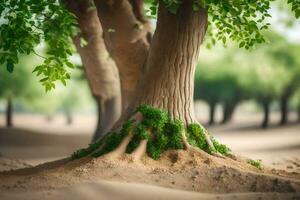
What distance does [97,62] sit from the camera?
55.3ft

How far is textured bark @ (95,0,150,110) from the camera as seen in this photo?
11781 mm

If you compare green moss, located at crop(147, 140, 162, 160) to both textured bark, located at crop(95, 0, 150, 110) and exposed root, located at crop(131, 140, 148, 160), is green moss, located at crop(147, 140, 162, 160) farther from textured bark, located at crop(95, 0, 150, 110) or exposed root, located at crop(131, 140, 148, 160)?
textured bark, located at crop(95, 0, 150, 110)

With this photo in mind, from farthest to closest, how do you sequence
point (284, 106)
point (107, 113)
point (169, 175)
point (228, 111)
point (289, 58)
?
point (228, 111)
point (284, 106)
point (289, 58)
point (107, 113)
point (169, 175)

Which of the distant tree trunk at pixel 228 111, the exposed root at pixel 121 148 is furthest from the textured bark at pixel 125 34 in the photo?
the distant tree trunk at pixel 228 111

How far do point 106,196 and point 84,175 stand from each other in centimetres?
129

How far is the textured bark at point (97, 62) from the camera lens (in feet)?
46.3

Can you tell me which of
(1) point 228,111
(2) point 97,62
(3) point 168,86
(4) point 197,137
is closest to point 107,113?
(2) point 97,62

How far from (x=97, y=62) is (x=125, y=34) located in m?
4.71

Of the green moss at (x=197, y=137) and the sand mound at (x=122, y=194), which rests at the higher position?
the green moss at (x=197, y=137)

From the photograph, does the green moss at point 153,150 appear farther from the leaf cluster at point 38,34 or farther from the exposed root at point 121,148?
the leaf cluster at point 38,34

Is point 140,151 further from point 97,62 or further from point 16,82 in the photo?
point 16,82

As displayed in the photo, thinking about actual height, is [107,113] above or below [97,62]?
below

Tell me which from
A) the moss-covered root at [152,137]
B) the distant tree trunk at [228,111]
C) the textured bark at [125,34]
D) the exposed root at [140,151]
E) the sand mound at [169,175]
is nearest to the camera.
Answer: the sand mound at [169,175]

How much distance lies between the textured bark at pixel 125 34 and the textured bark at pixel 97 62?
1.34 metres
